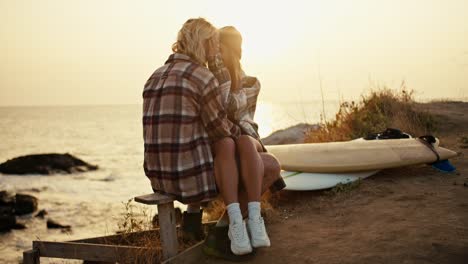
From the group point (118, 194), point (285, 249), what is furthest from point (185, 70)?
point (118, 194)

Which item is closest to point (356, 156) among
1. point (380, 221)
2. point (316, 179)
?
point (316, 179)

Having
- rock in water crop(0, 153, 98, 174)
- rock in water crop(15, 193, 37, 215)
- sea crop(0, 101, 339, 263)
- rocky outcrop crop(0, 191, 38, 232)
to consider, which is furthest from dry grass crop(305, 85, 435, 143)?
rock in water crop(0, 153, 98, 174)

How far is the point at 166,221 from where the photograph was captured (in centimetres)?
330

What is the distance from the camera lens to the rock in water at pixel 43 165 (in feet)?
78.8

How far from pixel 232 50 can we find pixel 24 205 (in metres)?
13.2

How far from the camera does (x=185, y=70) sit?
3.16 m

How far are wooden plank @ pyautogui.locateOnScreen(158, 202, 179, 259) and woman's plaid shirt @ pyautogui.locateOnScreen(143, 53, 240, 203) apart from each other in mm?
112

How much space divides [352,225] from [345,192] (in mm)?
1080

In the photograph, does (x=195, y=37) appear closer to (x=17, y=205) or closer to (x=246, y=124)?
(x=246, y=124)

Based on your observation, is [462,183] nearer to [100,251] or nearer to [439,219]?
[439,219]

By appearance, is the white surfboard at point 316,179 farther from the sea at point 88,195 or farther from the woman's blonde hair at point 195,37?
the woman's blonde hair at point 195,37

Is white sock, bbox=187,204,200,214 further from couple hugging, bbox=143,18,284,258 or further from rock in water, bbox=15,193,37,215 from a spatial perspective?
rock in water, bbox=15,193,37,215

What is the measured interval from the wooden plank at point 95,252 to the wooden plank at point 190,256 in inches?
9.9

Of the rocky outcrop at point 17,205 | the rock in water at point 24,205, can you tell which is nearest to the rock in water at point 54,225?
the rocky outcrop at point 17,205
